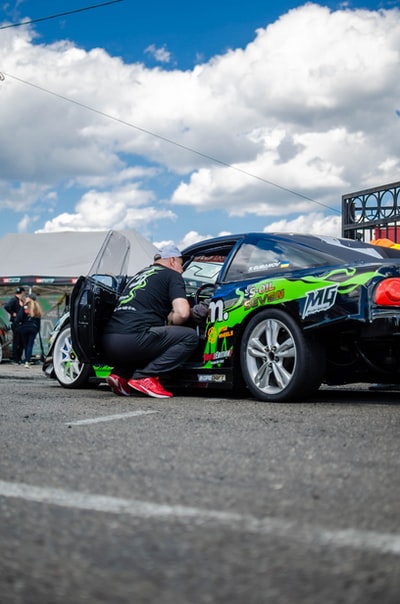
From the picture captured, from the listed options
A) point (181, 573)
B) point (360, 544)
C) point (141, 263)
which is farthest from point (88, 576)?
point (141, 263)

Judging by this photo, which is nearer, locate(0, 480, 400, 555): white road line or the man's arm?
locate(0, 480, 400, 555): white road line

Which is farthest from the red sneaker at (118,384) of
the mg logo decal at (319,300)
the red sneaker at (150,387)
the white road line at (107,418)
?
the mg logo decal at (319,300)

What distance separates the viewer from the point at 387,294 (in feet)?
18.1

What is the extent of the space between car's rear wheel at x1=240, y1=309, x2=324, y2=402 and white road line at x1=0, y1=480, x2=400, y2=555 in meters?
3.18

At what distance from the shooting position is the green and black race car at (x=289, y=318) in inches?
222

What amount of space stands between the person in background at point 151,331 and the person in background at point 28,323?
944cm

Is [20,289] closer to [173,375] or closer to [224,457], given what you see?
[173,375]

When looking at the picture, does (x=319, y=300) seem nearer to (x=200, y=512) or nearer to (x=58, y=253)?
(x=200, y=512)

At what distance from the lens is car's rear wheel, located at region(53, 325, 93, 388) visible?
820 cm

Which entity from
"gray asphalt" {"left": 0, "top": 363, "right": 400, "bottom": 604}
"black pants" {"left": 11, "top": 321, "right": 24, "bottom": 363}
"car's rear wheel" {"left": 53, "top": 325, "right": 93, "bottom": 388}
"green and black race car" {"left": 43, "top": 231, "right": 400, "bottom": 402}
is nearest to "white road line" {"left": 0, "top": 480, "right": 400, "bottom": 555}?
"gray asphalt" {"left": 0, "top": 363, "right": 400, "bottom": 604}

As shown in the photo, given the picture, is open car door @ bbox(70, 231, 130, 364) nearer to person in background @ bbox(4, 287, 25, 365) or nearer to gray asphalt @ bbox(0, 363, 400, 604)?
gray asphalt @ bbox(0, 363, 400, 604)

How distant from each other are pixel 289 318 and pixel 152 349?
1.51m

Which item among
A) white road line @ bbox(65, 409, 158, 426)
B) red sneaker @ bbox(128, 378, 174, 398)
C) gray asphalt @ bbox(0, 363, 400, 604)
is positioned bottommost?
gray asphalt @ bbox(0, 363, 400, 604)

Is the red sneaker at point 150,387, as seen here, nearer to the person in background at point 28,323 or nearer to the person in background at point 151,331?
the person in background at point 151,331
